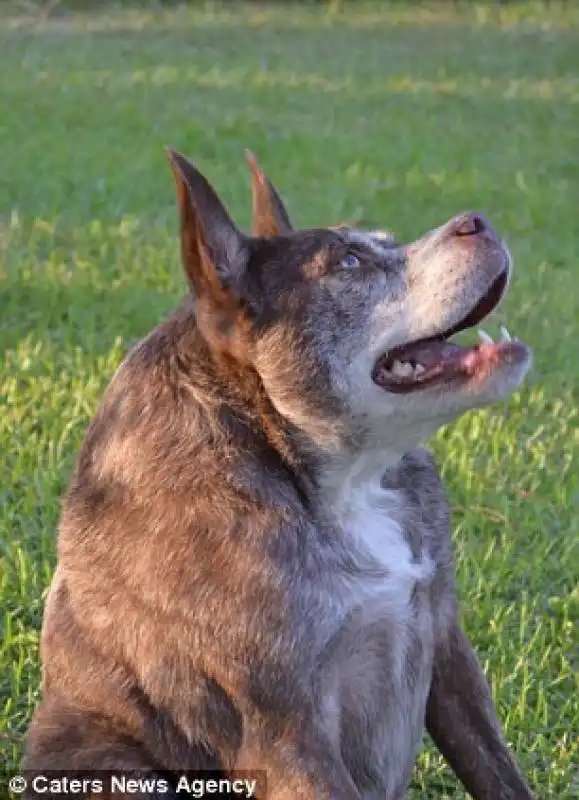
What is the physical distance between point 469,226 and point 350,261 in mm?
247

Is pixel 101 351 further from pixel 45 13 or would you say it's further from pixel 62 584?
pixel 45 13

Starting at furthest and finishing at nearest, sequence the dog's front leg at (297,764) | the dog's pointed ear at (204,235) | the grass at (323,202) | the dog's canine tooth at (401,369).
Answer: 1. the grass at (323,202)
2. the dog's canine tooth at (401,369)
3. the dog's pointed ear at (204,235)
4. the dog's front leg at (297,764)

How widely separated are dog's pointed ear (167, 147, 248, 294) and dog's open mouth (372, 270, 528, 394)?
1.16 feet

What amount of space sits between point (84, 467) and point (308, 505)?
0.47 meters

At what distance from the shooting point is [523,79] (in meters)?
13.9

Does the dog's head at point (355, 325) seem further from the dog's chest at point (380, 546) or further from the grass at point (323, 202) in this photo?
the grass at point (323, 202)

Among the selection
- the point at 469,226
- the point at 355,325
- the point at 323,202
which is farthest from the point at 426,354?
the point at 323,202

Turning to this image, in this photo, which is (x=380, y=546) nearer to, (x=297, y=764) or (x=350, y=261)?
(x=297, y=764)

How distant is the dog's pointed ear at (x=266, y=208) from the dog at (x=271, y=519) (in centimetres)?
23

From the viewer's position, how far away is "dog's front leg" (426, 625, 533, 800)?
10.9ft

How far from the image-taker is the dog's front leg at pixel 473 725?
10.9 feet

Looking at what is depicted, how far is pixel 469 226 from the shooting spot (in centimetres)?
312

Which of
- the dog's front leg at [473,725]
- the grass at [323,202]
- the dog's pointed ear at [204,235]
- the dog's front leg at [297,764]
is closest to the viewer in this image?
the dog's front leg at [297,764]

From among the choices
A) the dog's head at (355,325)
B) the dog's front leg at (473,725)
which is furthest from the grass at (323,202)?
Answer: the dog's head at (355,325)
